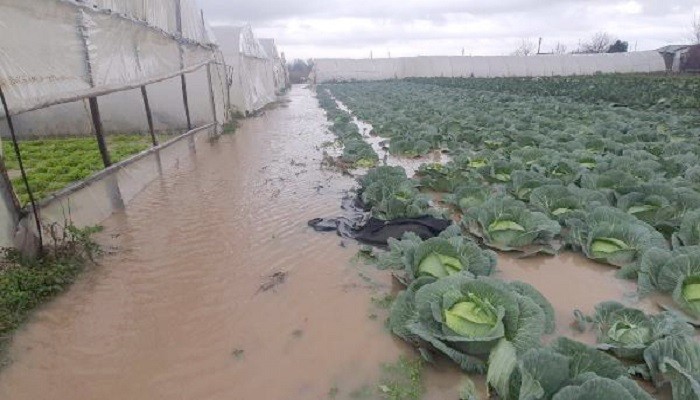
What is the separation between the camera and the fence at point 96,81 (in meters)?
4.53

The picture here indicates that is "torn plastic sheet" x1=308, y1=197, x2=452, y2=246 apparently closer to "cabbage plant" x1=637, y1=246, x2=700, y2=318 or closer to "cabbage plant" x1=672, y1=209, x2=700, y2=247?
"cabbage plant" x1=637, y1=246, x2=700, y2=318

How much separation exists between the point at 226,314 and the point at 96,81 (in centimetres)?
473

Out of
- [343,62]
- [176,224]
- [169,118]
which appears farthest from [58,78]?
[343,62]

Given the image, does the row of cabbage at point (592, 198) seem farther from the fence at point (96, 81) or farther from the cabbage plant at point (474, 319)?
the fence at point (96, 81)

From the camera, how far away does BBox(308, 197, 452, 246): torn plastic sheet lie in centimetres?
483

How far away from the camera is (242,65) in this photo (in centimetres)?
1783

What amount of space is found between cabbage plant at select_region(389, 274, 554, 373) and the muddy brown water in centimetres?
18

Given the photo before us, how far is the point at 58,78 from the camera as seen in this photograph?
551 cm

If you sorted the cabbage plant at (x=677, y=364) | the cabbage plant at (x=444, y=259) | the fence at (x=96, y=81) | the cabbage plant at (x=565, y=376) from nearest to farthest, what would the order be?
1. the cabbage plant at (x=565, y=376)
2. the cabbage plant at (x=677, y=364)
3. the cabbage plant at (x=444, y=259)
4. the fence at (x=96, y=81)

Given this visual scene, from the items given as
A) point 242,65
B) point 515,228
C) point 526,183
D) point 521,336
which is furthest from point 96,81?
point 242,65

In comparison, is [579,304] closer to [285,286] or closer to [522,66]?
[285,286]

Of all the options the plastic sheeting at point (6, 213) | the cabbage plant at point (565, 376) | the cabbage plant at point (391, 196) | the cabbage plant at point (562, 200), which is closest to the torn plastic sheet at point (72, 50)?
the plastic sheeting at point (6, 213)

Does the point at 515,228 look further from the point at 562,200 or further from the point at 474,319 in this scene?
the point at 474,319

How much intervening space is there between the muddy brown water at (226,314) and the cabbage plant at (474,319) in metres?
0.18
